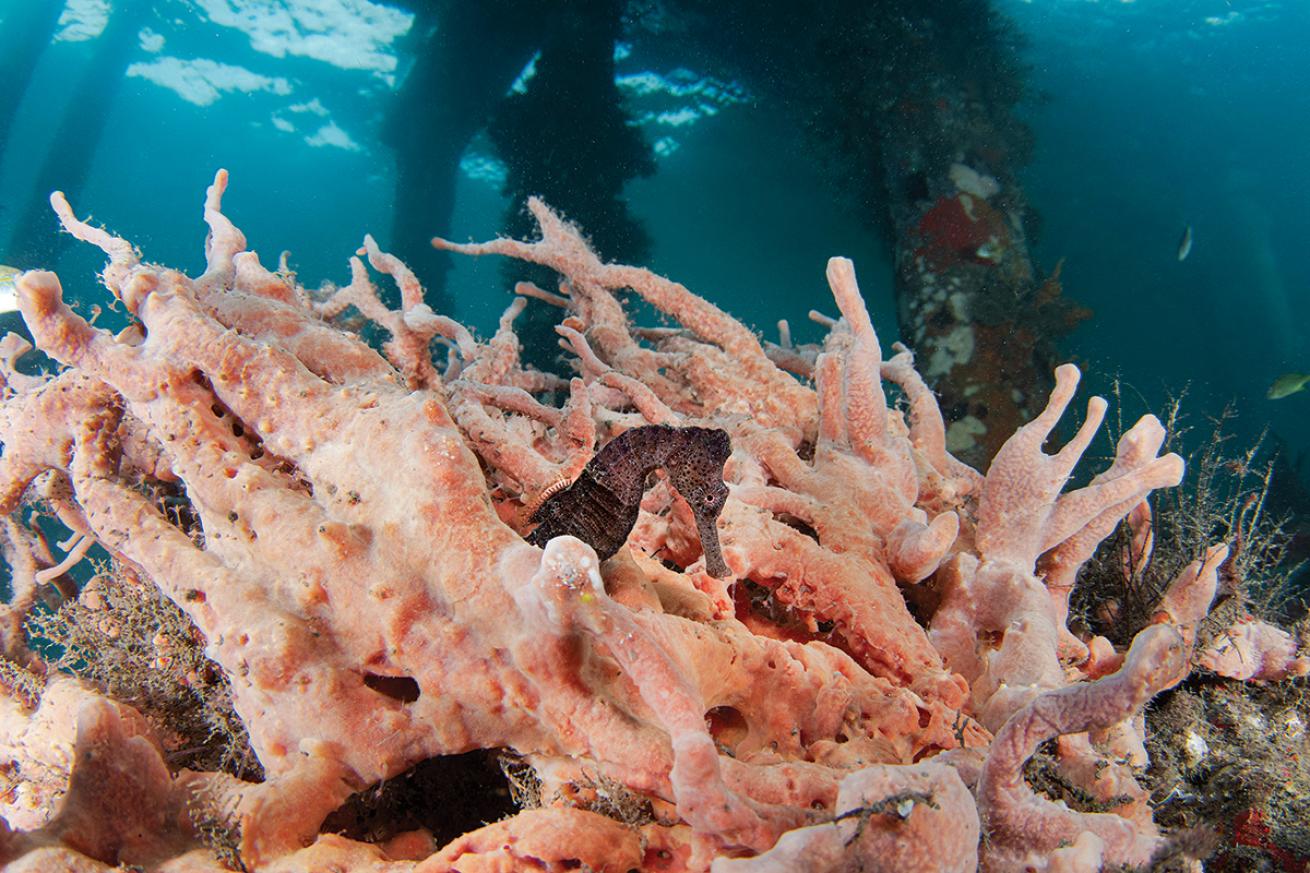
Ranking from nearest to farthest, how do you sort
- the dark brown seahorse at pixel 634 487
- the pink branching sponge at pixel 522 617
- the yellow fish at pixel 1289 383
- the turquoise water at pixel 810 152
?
the pink branching sponge at pixel 522 617
the dark brown seahorse at pixel 634 487
the yellow fish at pixel 1289 383
the turquoise water at pixel 810 152

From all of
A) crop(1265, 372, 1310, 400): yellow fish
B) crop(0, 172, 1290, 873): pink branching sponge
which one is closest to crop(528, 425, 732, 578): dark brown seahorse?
crop(0, 172, 1290, 873): pink branching sponge

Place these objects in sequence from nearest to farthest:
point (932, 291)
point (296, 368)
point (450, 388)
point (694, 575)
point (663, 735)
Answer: point (663, 735)
point (296, 368)
point (694, 575)
point (450, 388)
point (932, 291)

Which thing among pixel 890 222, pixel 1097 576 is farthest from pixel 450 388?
pixel 890 222

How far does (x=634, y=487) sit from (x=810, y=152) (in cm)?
2028

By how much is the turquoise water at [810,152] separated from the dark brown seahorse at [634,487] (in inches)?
508

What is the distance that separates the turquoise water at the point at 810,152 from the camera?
20047mm

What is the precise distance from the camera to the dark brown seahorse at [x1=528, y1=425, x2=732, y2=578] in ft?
7.86

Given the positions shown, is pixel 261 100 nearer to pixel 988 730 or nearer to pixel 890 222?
pixel 890 222

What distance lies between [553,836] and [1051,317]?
984cm

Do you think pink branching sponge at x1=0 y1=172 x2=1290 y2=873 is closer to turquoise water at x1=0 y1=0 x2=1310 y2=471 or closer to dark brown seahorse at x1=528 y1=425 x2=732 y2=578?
dark brown seahorse at x1=528 y1=425 x2=732 y2=578

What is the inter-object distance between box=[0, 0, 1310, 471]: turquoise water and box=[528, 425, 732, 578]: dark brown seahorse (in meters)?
12.9

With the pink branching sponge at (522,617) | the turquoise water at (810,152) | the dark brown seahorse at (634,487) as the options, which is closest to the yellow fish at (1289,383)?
the turquoise water at (810,152)

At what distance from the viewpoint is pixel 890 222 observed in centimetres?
1133

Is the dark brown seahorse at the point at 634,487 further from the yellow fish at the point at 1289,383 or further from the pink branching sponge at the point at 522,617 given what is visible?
the yellow fish at the point at 1289,383
